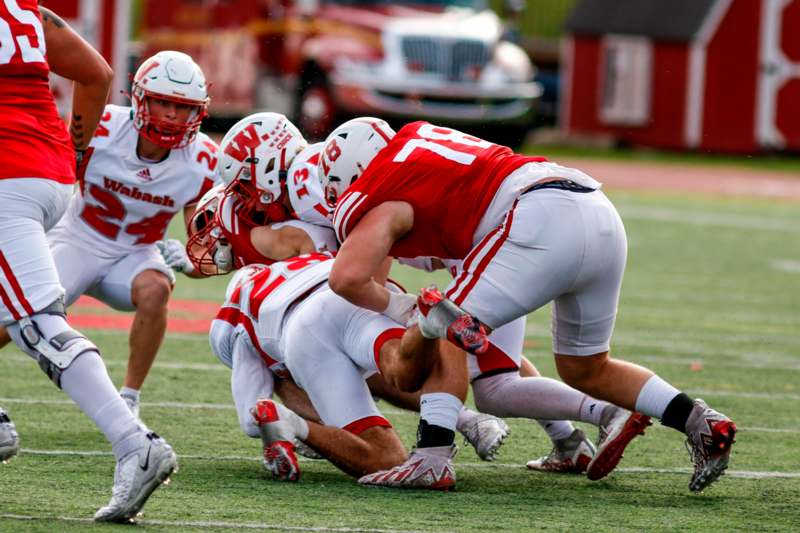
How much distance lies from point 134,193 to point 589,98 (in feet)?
64.3

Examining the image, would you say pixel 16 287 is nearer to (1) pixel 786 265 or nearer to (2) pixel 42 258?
(2) pixel 42 258

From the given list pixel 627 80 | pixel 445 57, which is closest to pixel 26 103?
pixel 445 57

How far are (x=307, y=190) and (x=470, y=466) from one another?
1090 mm

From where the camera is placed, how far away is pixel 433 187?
4.86m

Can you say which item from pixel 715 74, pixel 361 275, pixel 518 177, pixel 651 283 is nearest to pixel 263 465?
pixel 361 275

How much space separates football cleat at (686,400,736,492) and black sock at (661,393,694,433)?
7 cm

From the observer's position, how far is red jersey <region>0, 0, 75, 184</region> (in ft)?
14.6

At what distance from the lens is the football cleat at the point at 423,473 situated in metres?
4.96

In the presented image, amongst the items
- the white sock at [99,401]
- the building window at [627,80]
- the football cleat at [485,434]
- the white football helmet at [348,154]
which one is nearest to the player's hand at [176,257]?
the white football helmet at [348,154]

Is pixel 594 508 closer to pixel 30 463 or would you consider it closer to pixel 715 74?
pixel 30 463

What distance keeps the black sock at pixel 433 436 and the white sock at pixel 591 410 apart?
0.48 meters

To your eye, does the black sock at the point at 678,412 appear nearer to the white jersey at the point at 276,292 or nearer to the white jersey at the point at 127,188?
the white jersey at the point at 276,292

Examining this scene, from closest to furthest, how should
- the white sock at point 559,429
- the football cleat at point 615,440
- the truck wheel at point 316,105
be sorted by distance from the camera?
the football cleat at point 615,440
the white sock at point 559,429
the truck wheel at point 316,105

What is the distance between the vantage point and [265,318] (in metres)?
5.34
